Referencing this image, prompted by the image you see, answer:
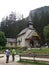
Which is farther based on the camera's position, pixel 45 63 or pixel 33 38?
pixel 33 38

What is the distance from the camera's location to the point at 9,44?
8438 centimetres

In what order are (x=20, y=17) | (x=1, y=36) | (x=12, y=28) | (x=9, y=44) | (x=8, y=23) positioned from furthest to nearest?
(x=20, y=17) < (x=8, y=23) < (x=12, y=28) < (x=9, y=44) < (x=1, y=36)

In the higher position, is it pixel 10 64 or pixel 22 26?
pixel 22 26

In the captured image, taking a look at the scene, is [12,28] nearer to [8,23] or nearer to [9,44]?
[8,23]

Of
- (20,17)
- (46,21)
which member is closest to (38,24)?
(46,21)

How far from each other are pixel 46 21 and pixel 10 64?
67326 mm

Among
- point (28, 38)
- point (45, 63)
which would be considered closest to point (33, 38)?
point (28, 38)

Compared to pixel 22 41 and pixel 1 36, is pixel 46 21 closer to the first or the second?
pixel 22 41

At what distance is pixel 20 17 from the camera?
414 ft

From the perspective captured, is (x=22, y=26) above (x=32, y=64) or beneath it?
above

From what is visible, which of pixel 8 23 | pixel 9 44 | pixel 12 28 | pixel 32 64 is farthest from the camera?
pixel 8 23

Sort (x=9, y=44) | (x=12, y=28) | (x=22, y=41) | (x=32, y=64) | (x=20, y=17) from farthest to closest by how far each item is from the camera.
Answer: (x=20, y=17), (x=12, y=28), (x=9, y=44), (x=22, y=41), (x=32, y=64)

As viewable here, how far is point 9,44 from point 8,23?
28.8m

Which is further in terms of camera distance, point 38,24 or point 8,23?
point 8,23
